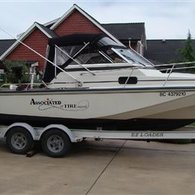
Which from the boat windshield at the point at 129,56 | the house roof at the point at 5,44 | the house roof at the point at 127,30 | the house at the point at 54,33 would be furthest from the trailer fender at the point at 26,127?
the house roof at the point at 5,44

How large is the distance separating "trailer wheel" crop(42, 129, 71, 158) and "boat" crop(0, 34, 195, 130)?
0.30 m

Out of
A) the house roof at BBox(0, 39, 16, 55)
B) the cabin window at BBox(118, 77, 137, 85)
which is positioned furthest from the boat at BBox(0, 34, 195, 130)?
the house roof at BBox(0, 39, 16, 55)

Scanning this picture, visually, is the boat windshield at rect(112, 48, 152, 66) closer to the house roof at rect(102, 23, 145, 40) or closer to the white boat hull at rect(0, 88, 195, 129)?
the white boat hull at rect(0, 88, 195, 129)

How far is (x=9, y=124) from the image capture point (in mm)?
10688

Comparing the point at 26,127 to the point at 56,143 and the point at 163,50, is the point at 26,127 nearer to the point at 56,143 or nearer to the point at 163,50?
the point at 56,143

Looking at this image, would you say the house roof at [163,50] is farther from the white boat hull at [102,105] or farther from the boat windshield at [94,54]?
the white boat hull at [102,105]

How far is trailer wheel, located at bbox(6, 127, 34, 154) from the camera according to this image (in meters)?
10.1

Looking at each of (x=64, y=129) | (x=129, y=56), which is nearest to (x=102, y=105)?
(x=64, y=129)

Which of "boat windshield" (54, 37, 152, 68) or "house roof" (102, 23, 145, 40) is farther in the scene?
"house roof" (102, 23, 145, 40)

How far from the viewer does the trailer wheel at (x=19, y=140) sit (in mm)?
10109

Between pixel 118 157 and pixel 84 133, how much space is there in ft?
2.85

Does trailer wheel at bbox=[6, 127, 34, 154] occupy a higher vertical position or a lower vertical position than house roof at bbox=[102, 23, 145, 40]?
lower

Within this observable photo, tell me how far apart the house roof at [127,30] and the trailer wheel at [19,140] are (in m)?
22.4

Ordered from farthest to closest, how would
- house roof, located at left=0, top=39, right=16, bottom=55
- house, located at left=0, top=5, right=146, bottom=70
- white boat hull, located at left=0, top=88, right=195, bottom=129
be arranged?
house roof, located at left=0, top=39, right=16, bottom=55
house, located at left=0, top=5, right=146, bottom=70
white boat hull, located at left=0, top=88, right=195, bottom=129
